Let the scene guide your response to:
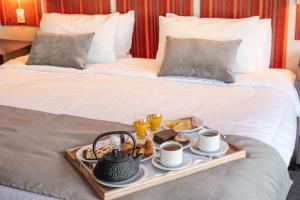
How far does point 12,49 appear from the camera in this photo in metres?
3.75

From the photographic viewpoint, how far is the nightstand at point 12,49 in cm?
366

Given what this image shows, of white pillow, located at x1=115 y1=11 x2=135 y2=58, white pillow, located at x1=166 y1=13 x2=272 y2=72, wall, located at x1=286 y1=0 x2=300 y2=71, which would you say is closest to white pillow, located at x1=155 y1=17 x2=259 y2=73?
white pillow, located at x1=166 y1=13 x2=272 y2=72

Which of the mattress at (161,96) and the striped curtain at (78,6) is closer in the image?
the mattress at (161,96)

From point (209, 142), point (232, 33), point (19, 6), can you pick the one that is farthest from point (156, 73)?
point (19, 6)

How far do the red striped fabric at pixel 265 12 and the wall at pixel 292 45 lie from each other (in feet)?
0.09

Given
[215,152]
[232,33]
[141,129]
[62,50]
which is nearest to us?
[215,152]

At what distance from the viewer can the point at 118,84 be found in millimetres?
2848

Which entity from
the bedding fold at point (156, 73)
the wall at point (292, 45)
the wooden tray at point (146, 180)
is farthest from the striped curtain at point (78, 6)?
the wooden tray at point (146, 180)

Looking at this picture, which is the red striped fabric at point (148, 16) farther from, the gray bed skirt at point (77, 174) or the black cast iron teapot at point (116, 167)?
the black cast iron teapot at point (116, 167)

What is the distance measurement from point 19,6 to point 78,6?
0.63 meters

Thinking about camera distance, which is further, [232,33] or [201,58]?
[232,33]

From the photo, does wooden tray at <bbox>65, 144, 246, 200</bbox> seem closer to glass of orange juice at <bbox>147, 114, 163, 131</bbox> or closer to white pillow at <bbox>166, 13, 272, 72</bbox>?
glass of orange juice at <bbox>147, 114, 163, 131</bbox>

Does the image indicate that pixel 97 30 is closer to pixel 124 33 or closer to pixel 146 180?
pixel 124 33

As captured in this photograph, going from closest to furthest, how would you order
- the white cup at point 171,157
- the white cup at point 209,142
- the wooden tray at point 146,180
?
1. the wooden tray at point 146,180
2. the white cup at point 171,157
3. the white cup at point 209,142
